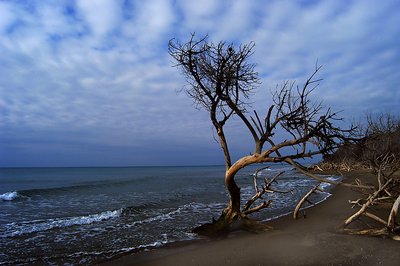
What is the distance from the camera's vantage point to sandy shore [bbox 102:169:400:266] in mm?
6902

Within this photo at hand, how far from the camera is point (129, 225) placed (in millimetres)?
13672

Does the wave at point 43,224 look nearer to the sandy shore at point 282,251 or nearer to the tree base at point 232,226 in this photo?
the sandy shore at point 282,251

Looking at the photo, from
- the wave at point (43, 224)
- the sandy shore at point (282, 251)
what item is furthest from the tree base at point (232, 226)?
the wave at point (43, 224)

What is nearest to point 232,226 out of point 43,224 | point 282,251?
point 282,251

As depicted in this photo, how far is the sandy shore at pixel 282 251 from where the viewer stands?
6.90m

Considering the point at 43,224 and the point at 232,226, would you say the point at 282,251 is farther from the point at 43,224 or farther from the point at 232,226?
the point at 43,224

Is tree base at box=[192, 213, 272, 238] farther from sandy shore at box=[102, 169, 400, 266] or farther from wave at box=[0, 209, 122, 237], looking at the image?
wave at box=[0, 209, 122, 237]

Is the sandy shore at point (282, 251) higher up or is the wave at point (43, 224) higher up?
the sandy shore at point (282, 251)

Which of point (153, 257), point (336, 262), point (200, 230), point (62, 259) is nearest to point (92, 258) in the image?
point (62, 259)

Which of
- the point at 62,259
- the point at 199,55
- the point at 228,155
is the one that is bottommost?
the point at 62,259

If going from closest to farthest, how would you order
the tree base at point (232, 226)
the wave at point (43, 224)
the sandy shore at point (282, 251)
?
the sandy shore at point (282, 251) → the tree base at point (232, 226) → the wave at point (43, 224)

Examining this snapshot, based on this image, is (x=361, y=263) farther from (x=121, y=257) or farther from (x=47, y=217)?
(x=47, y=217)

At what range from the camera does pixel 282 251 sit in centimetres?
762

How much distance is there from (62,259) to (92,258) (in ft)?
2.76
